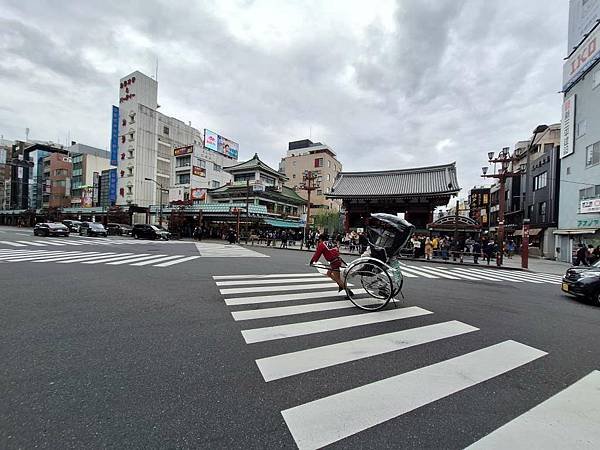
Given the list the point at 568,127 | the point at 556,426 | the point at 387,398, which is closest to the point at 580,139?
→ the point at 568,127

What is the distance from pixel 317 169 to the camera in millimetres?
61688

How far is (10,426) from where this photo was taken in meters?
2.17

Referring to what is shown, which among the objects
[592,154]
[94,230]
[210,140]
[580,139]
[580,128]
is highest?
[210,140]

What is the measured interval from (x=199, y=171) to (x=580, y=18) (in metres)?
47.5

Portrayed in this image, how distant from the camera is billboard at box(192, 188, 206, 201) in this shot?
4570cm

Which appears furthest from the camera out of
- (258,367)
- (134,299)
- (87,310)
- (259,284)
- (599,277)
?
(259,284)

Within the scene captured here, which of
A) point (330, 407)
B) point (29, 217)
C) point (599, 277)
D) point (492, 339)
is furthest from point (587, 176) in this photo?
point (29, 217)

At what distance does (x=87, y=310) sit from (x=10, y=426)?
345cm

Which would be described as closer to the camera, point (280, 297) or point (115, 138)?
point (280, 297)

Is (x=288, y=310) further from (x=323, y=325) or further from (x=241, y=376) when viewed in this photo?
(x=241, y=376)

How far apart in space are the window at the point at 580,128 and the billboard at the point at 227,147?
49.8 meters

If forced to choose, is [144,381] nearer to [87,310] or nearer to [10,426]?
[10,426]

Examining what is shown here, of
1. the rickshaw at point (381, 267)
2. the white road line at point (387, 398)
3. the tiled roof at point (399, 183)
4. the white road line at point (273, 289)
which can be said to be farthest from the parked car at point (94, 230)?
the white road line at point (387, 398)

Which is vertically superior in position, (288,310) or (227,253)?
(288,310)
